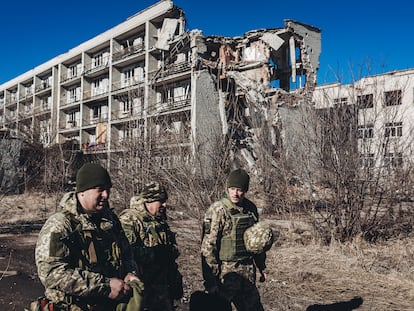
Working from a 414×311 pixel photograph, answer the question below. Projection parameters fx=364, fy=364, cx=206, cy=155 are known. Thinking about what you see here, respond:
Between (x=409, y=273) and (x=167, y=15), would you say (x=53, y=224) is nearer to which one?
(x=409, y=273)

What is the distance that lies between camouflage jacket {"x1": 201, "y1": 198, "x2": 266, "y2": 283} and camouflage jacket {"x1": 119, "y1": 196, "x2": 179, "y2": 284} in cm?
33

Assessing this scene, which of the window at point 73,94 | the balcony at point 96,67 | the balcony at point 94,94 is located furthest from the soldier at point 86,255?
the window at point 73,94

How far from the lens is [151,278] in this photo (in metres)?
3.16

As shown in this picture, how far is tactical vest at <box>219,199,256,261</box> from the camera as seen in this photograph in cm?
350

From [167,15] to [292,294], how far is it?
23.5 meters

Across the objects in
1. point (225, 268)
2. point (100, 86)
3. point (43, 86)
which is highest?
point (43, 86)

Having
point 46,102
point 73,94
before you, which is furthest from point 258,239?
point 46,102

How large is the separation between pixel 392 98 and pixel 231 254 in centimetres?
601

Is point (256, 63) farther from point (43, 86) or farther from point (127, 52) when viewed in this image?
point (43, 86)

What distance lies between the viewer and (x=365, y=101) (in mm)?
7883

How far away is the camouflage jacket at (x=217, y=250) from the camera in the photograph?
3.43m

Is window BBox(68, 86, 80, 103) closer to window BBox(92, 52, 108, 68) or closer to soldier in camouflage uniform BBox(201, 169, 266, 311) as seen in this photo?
window BBox(92, 52, 108, 68)

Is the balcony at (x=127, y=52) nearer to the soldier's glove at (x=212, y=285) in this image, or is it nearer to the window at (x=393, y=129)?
the window at (x=393, y=129)

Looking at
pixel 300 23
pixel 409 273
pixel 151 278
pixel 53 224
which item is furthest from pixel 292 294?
pixel 300 23
